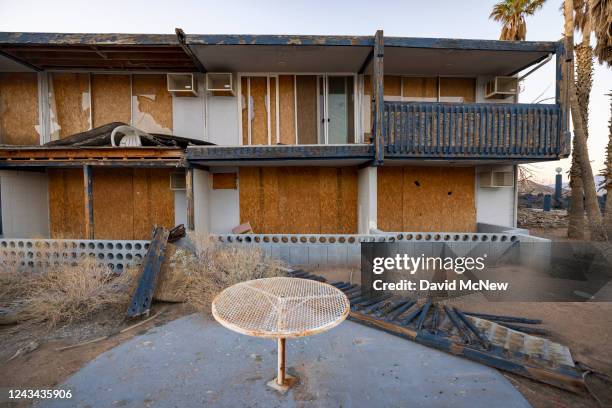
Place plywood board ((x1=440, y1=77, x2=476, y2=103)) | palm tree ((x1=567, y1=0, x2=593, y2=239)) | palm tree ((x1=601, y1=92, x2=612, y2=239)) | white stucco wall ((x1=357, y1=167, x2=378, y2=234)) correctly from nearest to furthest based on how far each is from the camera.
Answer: white stucco wall ((x1=357, y1=167, x2=378, y2=234))
plywood board ((x1=440, y1=77, x2=476, y2=103))
palm tree ((x1=601, y1=92, x2=612, y2=239))
palm tree ((x1=567, y1=0, x2=593, y2=239))

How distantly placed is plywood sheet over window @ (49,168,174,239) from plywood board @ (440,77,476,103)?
9551mm

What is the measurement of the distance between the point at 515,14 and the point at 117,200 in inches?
735

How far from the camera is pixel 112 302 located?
197 inches

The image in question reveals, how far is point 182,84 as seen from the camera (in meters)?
9.01

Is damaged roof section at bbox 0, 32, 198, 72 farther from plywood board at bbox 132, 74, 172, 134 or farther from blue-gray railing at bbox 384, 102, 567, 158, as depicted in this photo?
blue-gray railing at bbox 384, 102, 567, 158

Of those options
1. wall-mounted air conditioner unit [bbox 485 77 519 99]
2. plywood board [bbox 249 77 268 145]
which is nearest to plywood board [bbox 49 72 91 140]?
plywood board [bbox 249 77 268 145]

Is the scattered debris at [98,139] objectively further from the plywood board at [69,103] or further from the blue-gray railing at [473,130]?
the blue-gray railing at [473,130]

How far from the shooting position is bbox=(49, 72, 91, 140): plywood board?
904 cm

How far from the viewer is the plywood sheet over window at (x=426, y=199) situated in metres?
9.70

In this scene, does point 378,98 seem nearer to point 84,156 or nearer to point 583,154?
point 84,156

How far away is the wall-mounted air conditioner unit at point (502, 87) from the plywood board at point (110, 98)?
11.6 meters

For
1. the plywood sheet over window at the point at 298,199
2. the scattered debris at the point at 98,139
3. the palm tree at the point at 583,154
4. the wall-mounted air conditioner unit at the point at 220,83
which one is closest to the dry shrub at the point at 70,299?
the scattered debris at the point at 98,139

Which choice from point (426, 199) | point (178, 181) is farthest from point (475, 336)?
point (178, 181)

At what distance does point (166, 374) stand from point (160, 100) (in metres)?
8.50
